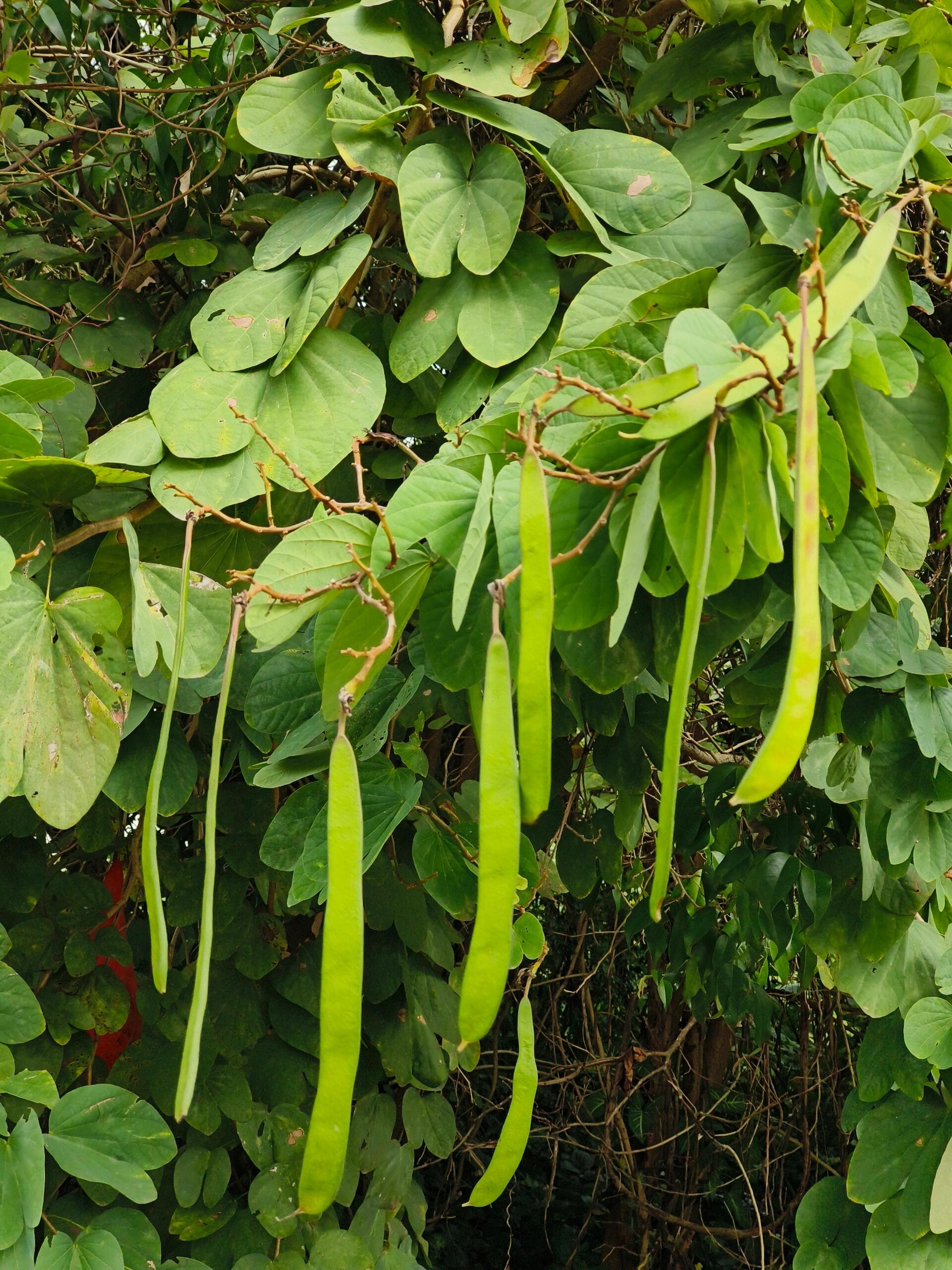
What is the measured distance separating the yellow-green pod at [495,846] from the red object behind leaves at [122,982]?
812mm

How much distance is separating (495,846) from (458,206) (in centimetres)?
56

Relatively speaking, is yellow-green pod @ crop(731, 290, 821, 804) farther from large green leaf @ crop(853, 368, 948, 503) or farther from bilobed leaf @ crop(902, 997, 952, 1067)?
bilobed leaf @ crop(902, 997, 952, 1067)

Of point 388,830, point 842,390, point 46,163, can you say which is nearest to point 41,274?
point 46,163

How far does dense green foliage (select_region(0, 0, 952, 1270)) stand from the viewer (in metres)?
0.54

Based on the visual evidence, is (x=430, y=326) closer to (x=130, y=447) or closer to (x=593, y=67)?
(x=130, y=447)

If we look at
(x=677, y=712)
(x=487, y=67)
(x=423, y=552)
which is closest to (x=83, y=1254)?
(x=423, y=552)

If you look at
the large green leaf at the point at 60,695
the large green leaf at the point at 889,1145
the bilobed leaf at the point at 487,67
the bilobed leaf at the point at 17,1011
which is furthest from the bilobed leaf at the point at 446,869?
the bilobed leaf at the point at 487,67

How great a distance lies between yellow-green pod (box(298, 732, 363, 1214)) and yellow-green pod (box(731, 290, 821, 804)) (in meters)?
0.15

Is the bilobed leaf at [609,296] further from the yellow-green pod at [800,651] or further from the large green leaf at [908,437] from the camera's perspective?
the yellow-green pod at [800,651]

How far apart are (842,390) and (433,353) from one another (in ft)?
1.14

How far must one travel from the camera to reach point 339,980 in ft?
1.38

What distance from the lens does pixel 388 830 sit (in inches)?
29.7

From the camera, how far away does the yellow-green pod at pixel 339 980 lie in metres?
0.42

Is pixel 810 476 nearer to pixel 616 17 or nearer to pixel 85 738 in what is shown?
pixel 85 738
